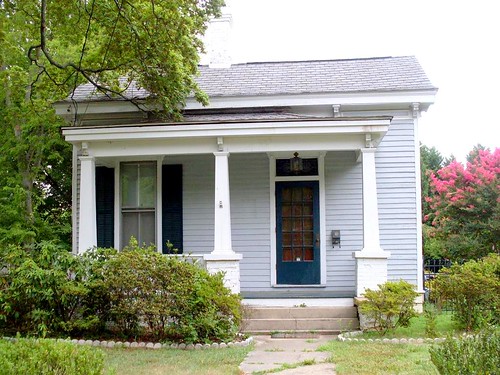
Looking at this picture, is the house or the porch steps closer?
the porch steps

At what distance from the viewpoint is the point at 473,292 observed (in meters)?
8.89

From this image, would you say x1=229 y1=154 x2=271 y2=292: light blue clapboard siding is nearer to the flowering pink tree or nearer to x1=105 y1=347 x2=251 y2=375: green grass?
x1=105 y1=347 x2=251 y2=375: green grass

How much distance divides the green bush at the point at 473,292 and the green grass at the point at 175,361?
10.6 feet

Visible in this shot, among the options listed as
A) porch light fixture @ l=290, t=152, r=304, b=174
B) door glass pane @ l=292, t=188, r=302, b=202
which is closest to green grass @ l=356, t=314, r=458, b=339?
door glass pane @ l=292, t=188, r=302, b=202

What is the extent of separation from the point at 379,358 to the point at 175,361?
2.46m

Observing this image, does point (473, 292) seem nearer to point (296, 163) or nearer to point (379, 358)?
point (379, 358)

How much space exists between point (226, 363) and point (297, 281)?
506 centimetres

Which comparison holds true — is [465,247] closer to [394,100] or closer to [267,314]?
[394,100]

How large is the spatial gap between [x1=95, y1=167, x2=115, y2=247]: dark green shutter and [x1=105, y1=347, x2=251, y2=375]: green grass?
4.37 m

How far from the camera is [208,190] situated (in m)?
12.3

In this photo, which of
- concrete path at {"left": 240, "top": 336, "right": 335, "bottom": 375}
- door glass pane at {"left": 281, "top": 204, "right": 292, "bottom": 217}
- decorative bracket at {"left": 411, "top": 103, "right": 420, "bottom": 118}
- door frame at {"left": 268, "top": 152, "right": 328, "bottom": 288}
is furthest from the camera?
door glass pane at {"left": 281, "top": 204, "right": 292, "bottom": 217}

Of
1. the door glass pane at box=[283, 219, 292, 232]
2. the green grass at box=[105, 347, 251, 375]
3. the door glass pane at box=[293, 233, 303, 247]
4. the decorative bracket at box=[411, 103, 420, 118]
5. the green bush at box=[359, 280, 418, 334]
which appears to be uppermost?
the decorative bracket at box=[411, 103, 420, 118]

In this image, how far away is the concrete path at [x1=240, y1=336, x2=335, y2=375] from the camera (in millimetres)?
6891

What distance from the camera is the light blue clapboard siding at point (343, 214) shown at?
1202 cm
